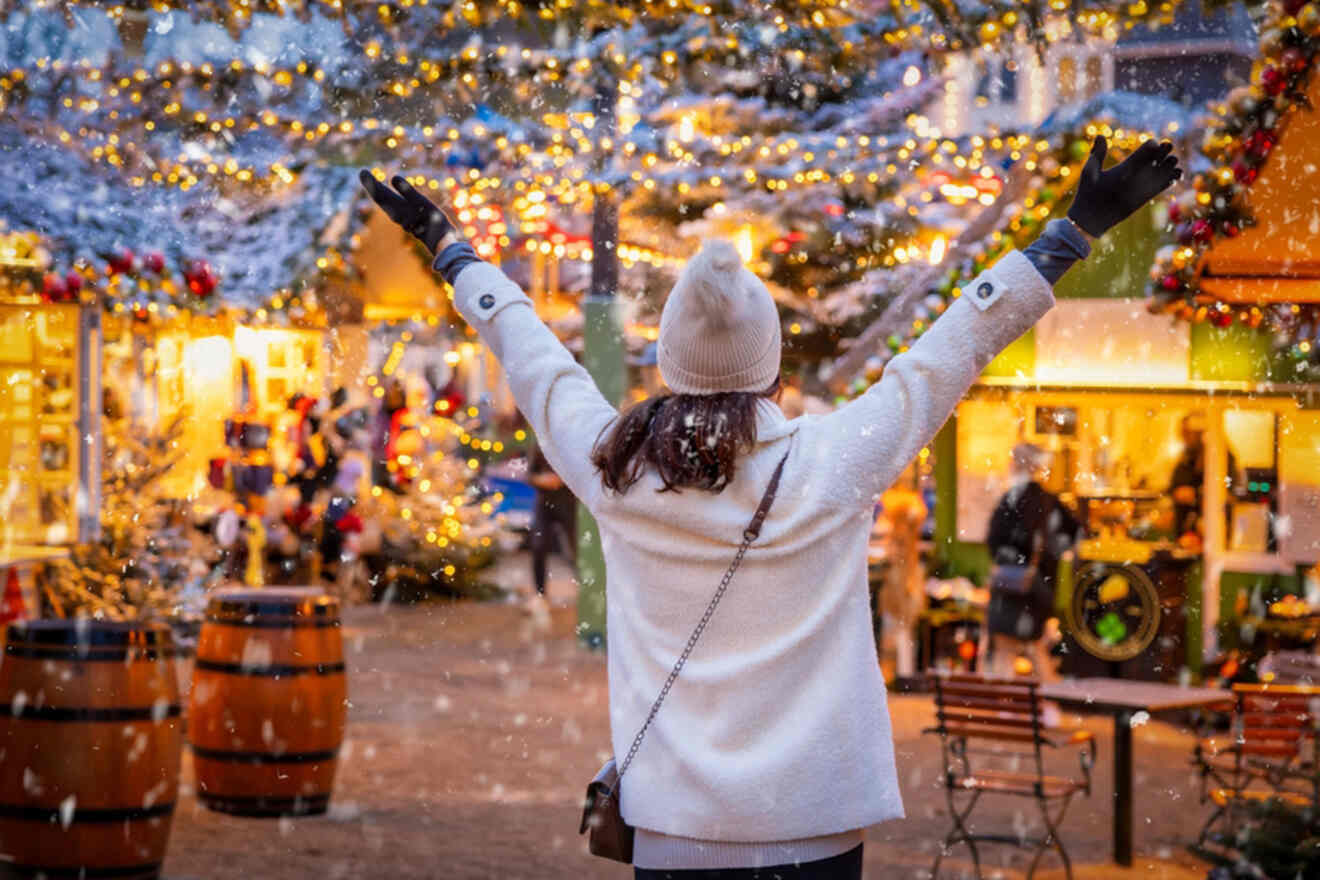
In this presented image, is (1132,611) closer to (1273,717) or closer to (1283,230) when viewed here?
(1273,717)

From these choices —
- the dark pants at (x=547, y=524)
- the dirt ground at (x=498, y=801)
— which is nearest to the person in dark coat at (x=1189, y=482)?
the dirt ground at (x=498, y=801)

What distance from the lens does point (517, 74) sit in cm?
1208

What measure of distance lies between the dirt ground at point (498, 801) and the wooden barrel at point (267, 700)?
18 cm

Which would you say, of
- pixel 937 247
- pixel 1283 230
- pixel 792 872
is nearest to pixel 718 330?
pixel 792 872

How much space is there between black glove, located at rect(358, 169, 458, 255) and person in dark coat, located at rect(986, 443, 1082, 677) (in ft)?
26.4

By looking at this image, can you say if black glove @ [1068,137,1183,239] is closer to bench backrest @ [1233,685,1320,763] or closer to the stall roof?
the stall roof

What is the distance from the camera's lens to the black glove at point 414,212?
2.97 metres

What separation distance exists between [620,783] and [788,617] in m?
0.35

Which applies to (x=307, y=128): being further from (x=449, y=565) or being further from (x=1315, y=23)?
(x=1315, y=23)

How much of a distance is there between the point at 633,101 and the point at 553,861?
10.1 m

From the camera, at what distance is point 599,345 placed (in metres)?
13.2

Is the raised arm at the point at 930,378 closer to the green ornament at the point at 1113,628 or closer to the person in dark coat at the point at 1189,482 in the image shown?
the green ornament at the point at 1113,628

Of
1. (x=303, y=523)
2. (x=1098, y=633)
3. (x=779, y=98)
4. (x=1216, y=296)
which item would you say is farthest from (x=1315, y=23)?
(x=779, y=98)

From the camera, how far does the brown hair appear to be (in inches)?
99.7
